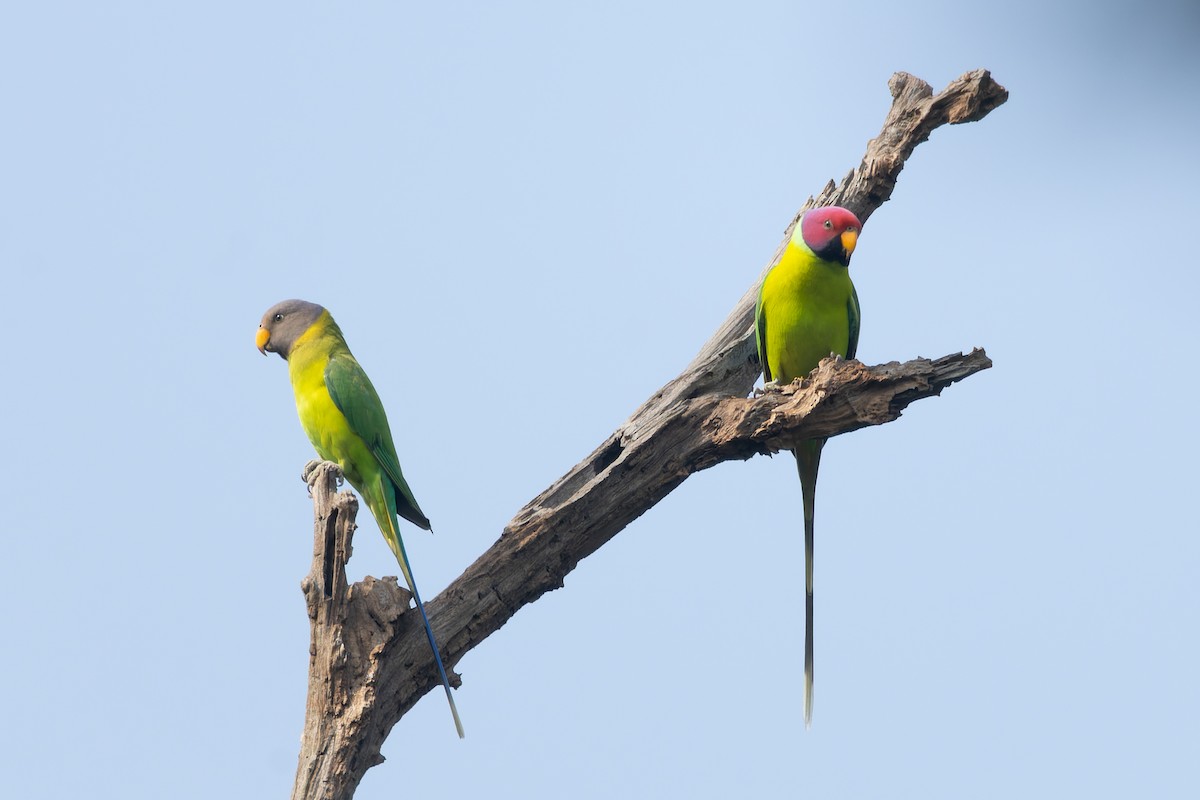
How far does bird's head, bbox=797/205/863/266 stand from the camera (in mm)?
5406

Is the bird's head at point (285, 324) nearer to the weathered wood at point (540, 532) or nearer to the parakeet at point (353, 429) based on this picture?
the parakeet at point (353, 429)

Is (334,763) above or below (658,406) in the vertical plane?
below

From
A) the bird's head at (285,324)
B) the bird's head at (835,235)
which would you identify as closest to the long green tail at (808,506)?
the bird's head at (835,235)

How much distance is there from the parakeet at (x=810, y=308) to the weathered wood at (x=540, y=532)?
0.49 metres

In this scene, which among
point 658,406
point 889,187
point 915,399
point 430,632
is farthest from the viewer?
point 889,187

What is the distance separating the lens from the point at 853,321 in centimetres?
555

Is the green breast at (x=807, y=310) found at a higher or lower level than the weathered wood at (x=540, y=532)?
higher

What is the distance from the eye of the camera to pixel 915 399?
172 inches

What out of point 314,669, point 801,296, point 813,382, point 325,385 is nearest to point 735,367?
point 801,296

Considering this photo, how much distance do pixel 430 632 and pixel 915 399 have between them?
7.22 feet

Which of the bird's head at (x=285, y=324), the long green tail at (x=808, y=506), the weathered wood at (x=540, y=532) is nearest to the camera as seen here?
the weathered wood at (x=540, y=532)

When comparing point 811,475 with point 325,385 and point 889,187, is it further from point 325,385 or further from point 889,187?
point 325,385

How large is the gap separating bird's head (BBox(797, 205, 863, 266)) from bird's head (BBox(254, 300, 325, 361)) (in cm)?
263

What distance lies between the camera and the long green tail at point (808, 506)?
5273 millimetres
